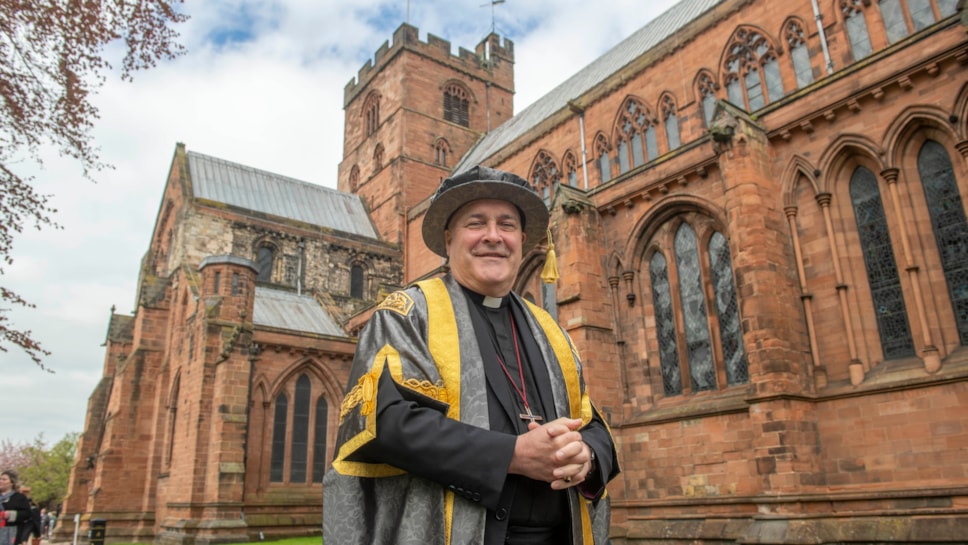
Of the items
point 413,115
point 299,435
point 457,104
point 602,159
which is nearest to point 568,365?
point 602,159

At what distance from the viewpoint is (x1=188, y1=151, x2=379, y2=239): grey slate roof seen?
94.7 ft

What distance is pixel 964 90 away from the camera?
30.7ft

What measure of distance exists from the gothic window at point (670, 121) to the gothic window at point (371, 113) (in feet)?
66.0

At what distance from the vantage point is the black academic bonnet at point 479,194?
249cm

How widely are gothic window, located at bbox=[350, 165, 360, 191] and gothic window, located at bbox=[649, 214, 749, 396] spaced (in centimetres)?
2535

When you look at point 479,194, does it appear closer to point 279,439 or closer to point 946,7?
point 946,7

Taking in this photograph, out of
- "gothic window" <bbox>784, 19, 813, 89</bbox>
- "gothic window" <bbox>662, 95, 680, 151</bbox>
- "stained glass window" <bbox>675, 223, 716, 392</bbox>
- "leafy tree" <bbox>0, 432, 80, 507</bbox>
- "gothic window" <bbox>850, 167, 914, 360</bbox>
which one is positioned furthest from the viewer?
"leafy tree" <bbox>0, 432, 80, 507</bbox>

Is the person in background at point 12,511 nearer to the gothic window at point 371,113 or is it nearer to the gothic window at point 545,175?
the gothic window at point 545,175

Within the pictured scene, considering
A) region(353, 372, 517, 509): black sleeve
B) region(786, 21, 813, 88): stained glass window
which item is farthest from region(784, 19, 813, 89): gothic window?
region(353, 372, 517, 509): black sleeve

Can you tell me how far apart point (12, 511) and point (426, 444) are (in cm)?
1057

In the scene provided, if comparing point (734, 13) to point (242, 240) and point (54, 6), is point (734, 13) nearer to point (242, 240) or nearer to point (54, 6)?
point (54, 6)

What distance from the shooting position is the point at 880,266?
33.5 feet

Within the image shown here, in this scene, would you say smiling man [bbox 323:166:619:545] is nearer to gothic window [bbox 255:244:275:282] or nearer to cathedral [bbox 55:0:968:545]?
cathedral [bbox 55:0:968:545]

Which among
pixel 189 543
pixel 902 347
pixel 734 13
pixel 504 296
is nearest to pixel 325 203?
pixel 189 543
